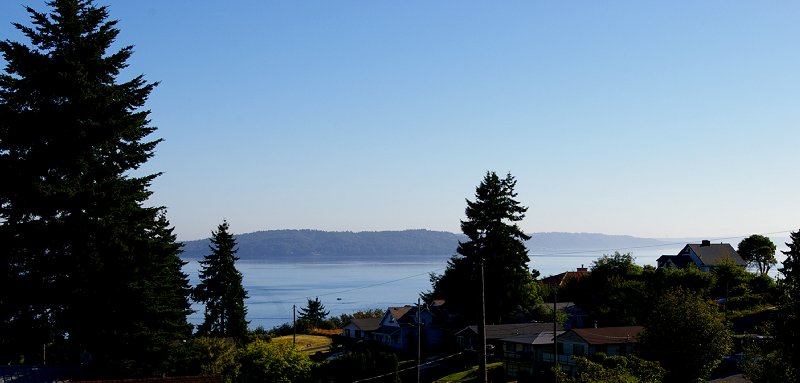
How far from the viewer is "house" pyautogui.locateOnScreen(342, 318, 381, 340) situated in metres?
80.9

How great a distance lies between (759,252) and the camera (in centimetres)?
9844

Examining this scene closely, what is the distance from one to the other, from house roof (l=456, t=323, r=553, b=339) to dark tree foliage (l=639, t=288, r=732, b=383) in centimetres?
2144

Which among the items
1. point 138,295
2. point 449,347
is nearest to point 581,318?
point 449,347

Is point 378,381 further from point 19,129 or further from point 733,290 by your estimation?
point 733,290

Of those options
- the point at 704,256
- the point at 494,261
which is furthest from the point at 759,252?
the point at 494,261

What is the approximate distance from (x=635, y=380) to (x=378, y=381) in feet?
74.4

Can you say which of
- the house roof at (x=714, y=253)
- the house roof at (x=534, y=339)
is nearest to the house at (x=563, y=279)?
the house roof at (x=714, y=253)

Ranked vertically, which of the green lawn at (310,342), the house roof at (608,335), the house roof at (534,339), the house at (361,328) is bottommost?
the green lawn at (310,342)

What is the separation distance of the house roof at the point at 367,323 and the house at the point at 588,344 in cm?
3059

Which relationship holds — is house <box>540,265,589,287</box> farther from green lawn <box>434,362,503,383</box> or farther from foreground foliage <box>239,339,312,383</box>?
foreground foliage <box>239,339,312,383</box>

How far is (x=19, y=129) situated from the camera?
2981cm

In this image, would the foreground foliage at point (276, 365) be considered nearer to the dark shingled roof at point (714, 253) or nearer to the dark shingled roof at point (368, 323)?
the dark shingled roof at point (368, 323)

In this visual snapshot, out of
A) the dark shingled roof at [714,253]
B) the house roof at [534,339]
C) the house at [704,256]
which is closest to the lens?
the house roof at [534,339]

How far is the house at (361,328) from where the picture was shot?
8094cm
